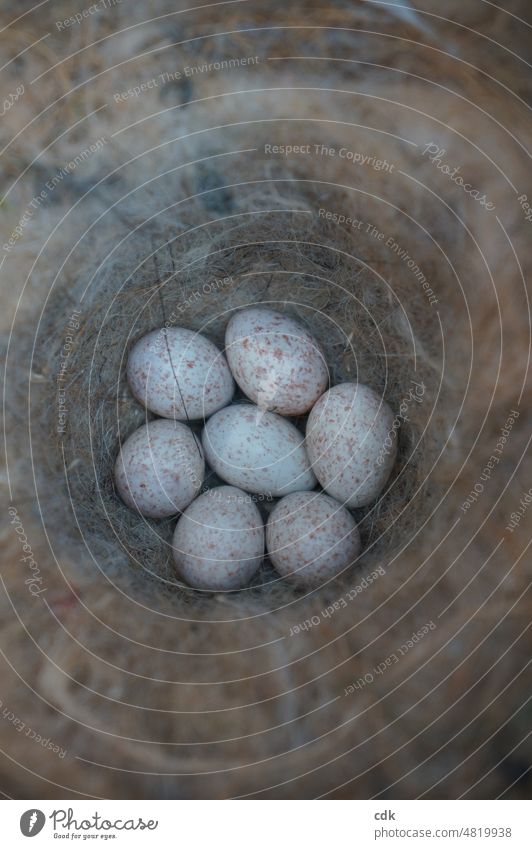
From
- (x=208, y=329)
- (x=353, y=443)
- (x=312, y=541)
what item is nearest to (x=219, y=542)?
(x=312, y=541)

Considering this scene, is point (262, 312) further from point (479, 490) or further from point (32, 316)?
point (479, 490)

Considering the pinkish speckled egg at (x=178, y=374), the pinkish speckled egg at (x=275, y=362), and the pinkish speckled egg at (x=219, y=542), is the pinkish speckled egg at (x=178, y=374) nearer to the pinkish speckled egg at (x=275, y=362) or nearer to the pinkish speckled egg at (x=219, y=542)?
the pinkish speckled egg at (x=275, y=362)

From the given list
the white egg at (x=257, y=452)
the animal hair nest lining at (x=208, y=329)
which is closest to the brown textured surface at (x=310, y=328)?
the animal hair nest lining at (x=208, y=329)

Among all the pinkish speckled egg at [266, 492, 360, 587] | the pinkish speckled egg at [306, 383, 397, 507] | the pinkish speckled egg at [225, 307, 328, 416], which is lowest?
the pinkish speckled egg at [266, 492, 360, 587]

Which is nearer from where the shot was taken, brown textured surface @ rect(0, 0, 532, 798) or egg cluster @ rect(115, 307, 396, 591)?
brown textured surface @ rect(0, 0, 532, 798)

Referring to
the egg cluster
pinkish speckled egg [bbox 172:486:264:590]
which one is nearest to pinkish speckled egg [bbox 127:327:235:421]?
the egg cluster

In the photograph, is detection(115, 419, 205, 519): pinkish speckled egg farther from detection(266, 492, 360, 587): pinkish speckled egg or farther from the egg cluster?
detection(266, 492, 360, 587): pinkish speckled egg

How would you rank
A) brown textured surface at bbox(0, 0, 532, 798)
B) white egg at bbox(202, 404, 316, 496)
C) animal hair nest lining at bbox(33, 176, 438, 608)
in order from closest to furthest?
brown textured surface at bbox(0, 0, 532, 798), animal hair nest lining at bbox(33, 176, 438, 608), white egg at bbox(202, 404, 316, 496)
